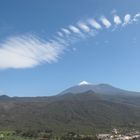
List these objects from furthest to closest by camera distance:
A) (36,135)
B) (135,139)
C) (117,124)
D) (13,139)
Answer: (117,124) → (36,135) → (13,139) → (135,139)

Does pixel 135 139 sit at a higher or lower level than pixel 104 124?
lower

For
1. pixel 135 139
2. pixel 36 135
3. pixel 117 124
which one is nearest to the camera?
pixel 135 139

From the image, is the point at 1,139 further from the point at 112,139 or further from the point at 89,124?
the point at 89,124

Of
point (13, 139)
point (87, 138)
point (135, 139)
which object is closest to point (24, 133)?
point (13, 139)

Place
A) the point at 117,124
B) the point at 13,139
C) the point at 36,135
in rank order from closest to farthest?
the point at 13,139 < the point at 36,135 < the point at 117,124

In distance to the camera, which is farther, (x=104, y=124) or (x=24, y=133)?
(x=104, y=124)

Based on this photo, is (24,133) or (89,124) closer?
(24,133)

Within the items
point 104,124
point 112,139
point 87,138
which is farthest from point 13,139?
point 104,124

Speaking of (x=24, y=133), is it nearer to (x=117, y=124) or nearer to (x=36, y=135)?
(x=36, y=135)

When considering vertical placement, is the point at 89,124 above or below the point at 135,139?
above
